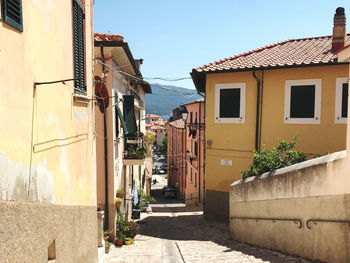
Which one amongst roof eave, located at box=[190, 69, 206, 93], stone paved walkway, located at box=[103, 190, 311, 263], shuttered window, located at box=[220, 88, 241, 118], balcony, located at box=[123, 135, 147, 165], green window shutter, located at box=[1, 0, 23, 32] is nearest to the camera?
green window shutter, located at box=[1, 0, 23, 32]

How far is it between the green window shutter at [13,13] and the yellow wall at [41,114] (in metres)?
0.08

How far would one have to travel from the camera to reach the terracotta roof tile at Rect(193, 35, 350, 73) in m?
12.3

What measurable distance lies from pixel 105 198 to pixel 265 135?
23.8ft

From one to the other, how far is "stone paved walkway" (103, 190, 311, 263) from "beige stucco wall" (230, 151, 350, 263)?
397mm

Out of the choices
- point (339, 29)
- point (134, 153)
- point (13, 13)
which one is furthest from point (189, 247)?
point (339, 29)

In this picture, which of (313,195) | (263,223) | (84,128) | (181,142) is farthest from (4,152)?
(181,142)

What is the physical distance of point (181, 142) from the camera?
33.5 metres

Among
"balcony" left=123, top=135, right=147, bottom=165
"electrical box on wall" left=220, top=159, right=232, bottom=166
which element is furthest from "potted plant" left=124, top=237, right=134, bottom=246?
"electrical box on wall" left=220, top=159, right=232, bottom=166

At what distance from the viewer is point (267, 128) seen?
42.8ft

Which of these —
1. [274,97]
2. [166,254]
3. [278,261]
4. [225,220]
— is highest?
[274,97]

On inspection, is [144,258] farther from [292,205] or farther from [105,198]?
[292,205]

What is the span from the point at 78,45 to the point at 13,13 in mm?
3012

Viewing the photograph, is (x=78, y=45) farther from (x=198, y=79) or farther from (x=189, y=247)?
(x=198, y=79)

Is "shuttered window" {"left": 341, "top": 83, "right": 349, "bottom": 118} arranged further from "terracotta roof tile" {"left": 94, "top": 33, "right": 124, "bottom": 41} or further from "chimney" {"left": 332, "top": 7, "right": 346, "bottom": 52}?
"terracotta roof tile" {"left": 94, "top": 33, "right": 124, "bottom": 41}
